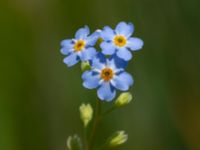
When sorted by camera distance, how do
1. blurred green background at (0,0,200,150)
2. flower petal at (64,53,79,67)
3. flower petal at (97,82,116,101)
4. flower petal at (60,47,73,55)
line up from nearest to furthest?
flower petal at (97,82,116,101) < flower petal at (64,53,79,67) < flower petal at (60,47,73,55) < blurred green background at (0,0,200,150)

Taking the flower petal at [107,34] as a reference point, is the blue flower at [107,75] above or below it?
below

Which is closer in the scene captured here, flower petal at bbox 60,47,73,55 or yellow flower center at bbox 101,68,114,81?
yellow flower center at bbox 101,68,114,81

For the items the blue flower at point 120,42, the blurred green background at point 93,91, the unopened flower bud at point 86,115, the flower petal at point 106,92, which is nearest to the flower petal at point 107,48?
the blue flower at point 120,42

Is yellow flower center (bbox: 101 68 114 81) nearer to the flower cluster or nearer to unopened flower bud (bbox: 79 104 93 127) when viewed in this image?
the flower cluster

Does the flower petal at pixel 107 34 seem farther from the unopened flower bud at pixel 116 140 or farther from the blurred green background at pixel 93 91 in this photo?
the blurred green background at pixel 93 91

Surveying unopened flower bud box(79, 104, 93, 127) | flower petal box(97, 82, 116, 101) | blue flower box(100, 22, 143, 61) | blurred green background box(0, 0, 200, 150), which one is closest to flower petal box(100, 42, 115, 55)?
blue flower box(100, 22, 143, 61)

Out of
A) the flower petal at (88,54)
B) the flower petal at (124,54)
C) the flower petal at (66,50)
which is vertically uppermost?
the flower petal at (66,50)
